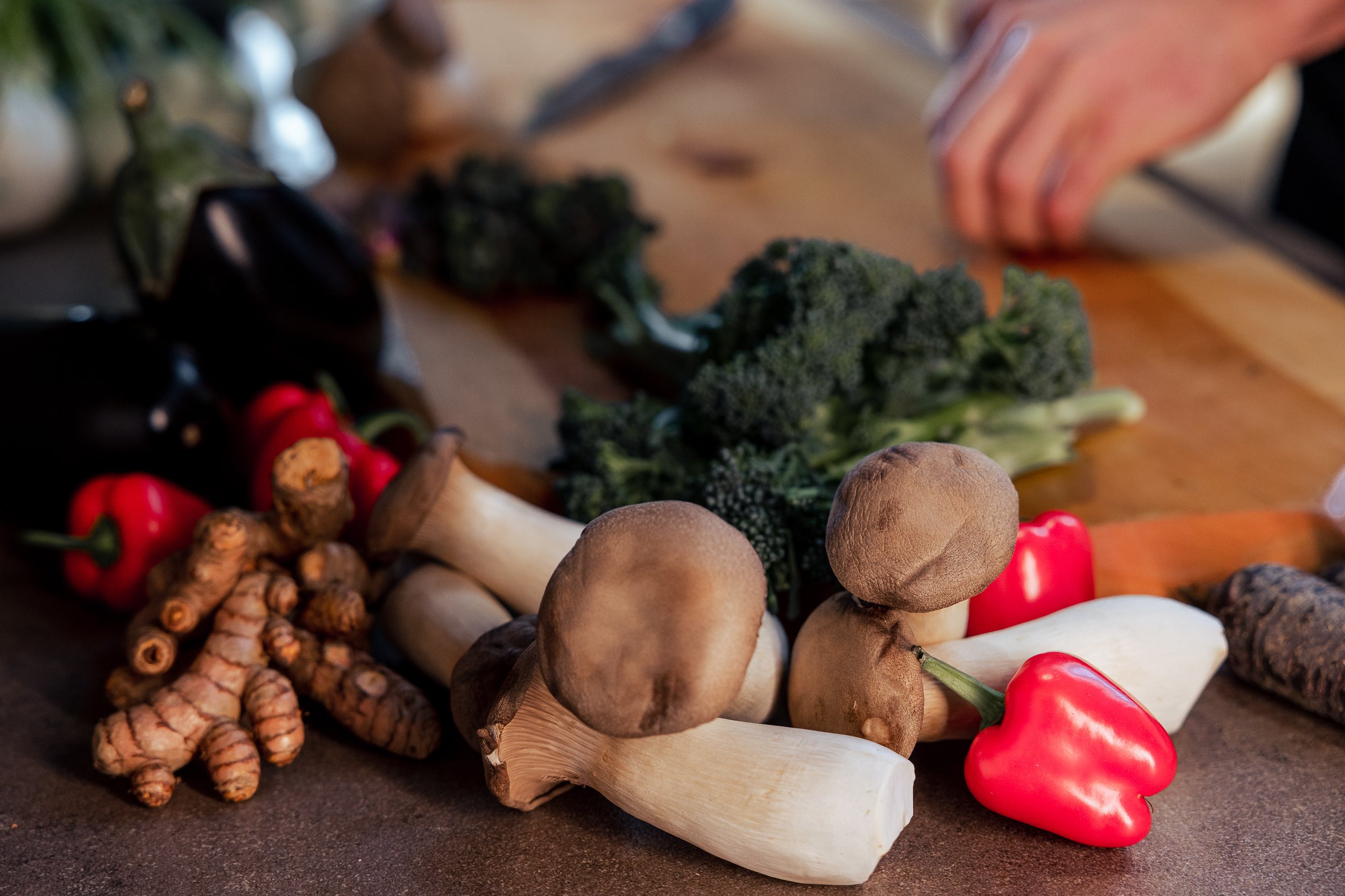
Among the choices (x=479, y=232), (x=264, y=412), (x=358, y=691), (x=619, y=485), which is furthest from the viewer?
(x=479, y=232)

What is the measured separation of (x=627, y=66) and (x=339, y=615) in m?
2.31

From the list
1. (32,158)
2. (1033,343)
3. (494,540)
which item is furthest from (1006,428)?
(32,158)

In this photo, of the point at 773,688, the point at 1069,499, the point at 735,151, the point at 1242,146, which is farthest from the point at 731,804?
the point at 1242,146

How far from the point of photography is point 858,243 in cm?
231

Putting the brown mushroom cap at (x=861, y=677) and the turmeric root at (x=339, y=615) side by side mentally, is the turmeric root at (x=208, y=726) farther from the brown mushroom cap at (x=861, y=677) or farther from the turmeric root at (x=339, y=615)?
the brown mushroom cap at (x=861, y=677)

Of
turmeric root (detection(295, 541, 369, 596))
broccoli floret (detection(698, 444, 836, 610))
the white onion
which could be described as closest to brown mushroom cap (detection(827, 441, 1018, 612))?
broccoli floret (detection(698, 444, 836, 610))

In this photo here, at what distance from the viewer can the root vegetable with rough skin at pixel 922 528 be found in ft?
3.16

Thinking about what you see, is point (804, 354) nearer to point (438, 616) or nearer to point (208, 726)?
point (438, 616)

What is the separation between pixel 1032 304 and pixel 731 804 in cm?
89

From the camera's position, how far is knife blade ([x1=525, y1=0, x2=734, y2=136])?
9.68 ft

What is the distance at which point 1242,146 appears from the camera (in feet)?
16.5

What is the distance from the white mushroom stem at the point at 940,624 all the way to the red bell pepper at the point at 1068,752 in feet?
0.38

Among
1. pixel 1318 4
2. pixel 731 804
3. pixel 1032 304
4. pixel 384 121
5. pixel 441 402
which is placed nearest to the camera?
pixel 731 804

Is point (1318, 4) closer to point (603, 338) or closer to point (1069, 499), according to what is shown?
point (1069, 499)
